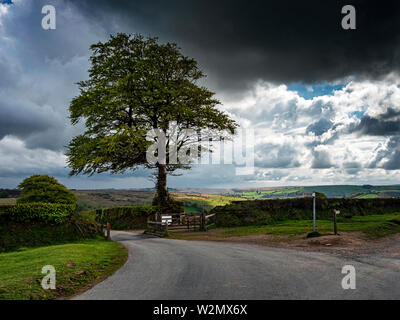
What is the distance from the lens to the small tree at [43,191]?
29266 millimetres

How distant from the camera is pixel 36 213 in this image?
19.7 meters

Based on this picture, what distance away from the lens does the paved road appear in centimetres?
679

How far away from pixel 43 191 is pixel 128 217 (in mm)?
9537

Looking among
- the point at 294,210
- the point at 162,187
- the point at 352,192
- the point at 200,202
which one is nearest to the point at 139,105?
the point at 162,187

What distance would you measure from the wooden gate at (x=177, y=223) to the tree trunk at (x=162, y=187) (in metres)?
1.96

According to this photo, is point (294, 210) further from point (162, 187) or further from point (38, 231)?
point (38, 231)

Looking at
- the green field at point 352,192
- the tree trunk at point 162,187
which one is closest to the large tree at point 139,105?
the tree trunk at point 162,187

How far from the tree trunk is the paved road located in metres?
19.3

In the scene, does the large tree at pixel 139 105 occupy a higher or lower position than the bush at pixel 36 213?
higher

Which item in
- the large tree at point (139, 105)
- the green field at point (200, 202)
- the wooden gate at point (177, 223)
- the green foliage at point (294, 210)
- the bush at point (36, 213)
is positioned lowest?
the green field at point (200, 202)

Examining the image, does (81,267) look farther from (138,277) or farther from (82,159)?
(82,159)

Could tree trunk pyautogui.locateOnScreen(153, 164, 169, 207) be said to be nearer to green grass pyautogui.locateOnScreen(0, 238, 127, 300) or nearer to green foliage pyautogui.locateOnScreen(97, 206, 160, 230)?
green foliage pyautogui.locateOnScreen(97, 206, 160, 230)

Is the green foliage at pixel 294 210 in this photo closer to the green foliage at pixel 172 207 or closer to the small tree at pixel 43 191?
the green foliage at pixel 172 207
